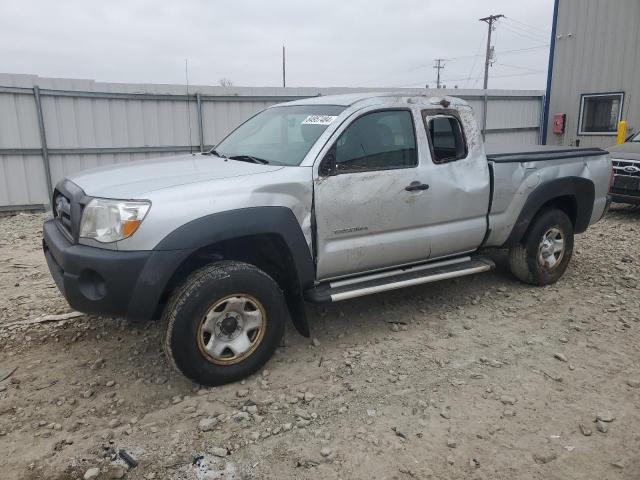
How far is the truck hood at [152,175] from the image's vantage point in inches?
123

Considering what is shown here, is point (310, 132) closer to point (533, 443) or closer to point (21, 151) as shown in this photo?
point (533, 443)

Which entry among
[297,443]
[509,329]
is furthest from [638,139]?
[297,443]

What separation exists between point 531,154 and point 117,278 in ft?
12.8

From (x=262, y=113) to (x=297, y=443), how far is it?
3007mm

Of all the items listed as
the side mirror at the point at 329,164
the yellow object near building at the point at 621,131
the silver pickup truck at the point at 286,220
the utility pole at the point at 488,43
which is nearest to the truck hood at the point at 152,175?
the silver pickup truck at the point at 286,220

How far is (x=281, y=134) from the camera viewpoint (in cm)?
409

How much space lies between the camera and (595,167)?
5.27m

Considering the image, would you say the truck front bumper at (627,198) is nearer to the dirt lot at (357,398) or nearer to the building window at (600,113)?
the dirt lot at (357,398)

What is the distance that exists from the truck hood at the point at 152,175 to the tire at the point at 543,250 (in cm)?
280

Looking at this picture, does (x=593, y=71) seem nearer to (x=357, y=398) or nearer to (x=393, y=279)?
(x=393, y=279)

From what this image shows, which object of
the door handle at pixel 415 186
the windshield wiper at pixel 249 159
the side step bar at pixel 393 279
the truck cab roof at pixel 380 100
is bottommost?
the side step bar at pixel 393 279

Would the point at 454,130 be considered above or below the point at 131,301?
above

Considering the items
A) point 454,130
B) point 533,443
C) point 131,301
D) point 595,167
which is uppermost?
point 454,130

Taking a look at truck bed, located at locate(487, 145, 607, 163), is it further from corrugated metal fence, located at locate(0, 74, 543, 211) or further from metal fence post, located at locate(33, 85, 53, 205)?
metal fence post, located at locate(33, 85, 53, 205)
